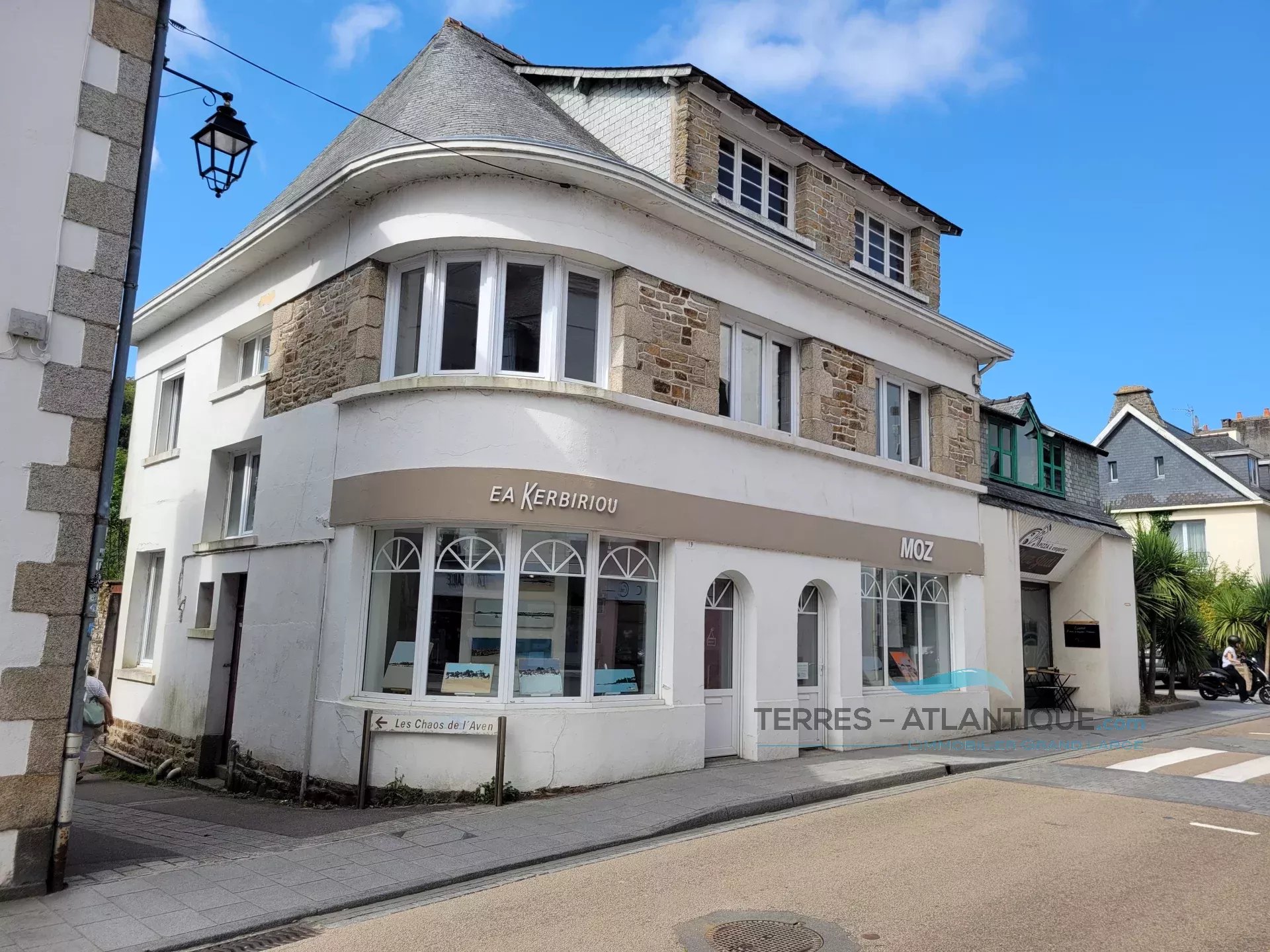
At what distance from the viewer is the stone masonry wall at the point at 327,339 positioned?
10.6m

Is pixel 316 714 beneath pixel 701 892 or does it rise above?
above

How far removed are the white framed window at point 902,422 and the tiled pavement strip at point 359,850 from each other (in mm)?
4822

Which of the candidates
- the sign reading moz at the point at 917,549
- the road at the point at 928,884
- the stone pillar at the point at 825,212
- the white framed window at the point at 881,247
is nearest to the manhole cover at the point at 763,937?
the road at the point at 928,884

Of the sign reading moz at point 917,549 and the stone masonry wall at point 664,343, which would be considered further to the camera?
the sign reading moz at point 917,549

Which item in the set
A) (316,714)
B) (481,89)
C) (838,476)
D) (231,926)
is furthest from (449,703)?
(481,89)

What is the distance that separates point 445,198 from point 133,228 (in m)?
3.76

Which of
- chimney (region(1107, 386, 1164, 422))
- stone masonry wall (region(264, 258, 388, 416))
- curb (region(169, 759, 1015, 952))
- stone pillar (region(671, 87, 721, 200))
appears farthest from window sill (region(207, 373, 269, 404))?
chimney (region(1107, 386, 1164, 422))

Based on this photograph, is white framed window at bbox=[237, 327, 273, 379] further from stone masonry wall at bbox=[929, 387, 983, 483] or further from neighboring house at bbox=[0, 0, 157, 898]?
stone masonry wall at bbox=[929, 387, 983, 483]

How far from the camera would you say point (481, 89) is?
11344 millimetres

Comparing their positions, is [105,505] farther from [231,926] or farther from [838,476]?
[838,476]

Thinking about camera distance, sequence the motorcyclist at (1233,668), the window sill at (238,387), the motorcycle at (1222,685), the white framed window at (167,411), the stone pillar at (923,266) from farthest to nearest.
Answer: the motorcyclist at (1233,668) < the motorcycle at (1222,685) < the stone pillar at (923,266) < the white framed window at (167,411) < the window sill at (238,387)

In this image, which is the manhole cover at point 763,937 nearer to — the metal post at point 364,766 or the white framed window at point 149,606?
the metal post at point 364,766
